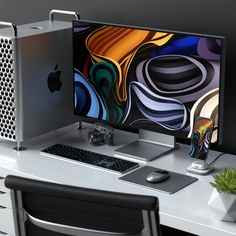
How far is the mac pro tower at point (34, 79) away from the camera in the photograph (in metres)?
2.86

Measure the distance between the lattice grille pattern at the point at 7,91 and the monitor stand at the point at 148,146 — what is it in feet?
1.51

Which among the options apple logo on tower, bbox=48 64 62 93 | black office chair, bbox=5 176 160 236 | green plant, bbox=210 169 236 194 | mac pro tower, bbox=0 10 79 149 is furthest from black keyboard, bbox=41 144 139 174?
black office chair, bbox=5 176 160 236

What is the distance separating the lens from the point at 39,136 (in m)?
3.09

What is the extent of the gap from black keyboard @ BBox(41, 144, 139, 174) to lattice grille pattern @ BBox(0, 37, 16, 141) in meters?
0.18

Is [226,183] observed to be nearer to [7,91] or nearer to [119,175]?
[119,175]

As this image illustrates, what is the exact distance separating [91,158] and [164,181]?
1.21 ft

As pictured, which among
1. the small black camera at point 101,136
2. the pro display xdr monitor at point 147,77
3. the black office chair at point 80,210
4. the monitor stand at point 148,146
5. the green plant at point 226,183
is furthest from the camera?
the small black camera at point 101,136

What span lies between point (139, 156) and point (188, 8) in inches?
25.7

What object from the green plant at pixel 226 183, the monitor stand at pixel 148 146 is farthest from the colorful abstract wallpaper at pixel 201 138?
the green plant at pixel 226 183

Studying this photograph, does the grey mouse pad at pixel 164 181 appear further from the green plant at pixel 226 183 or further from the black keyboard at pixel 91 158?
the green plant at pixel 226 183

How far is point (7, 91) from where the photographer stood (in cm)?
291

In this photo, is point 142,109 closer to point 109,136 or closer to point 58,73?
point 109,136

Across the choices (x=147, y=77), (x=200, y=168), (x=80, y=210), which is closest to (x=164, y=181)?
(x=200, y=168)

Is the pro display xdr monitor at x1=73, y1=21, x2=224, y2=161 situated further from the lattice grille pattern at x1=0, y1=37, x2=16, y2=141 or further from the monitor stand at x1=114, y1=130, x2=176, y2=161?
the lattice grille pattern at x1=0, y1=37, x2=16, y2=141
